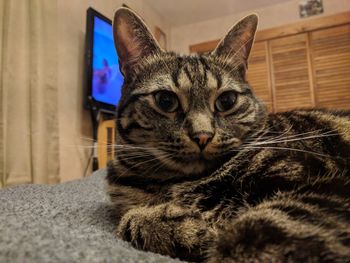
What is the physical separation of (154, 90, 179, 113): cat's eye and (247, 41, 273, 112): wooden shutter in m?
2.68

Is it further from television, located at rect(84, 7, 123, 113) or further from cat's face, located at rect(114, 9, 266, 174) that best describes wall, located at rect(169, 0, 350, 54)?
cat's face, located at rect(114, 9, 266, 174)

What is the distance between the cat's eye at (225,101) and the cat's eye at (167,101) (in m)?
0.10

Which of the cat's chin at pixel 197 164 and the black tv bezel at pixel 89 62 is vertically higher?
the black tv bezel at pixel 89 62

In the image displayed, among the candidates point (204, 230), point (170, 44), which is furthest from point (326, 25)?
point (204, 230)

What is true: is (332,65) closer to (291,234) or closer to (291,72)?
(291,72)

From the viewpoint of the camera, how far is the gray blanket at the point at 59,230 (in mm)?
396

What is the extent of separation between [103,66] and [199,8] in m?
1.69

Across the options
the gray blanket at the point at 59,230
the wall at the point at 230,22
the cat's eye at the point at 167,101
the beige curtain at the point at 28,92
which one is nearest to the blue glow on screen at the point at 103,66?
the beige curtain at the point at 28,92

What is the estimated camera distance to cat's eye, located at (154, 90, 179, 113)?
710 mm

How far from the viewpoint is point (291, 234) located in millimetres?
396

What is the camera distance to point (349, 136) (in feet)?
2.28

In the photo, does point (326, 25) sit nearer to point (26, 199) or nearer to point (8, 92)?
point (8, 92)

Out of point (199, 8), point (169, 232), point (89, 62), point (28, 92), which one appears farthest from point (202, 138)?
point (199, 8)

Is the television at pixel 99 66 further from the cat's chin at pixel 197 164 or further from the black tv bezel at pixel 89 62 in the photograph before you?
the cat's chin at pixel 197 164
